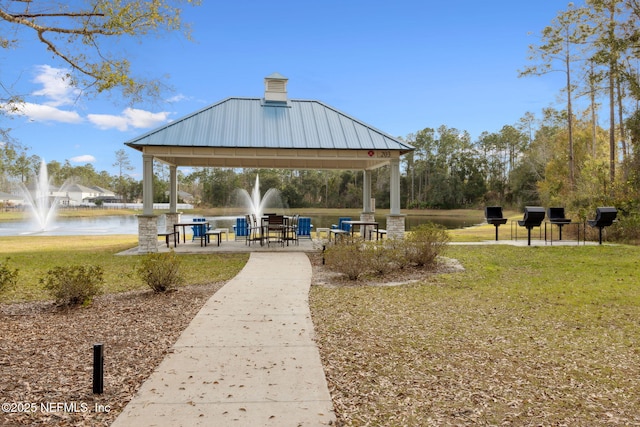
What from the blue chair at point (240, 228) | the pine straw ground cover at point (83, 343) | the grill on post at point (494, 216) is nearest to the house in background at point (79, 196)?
the blue chair at point (240, 228)

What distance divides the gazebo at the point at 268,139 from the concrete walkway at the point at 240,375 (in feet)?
23.0

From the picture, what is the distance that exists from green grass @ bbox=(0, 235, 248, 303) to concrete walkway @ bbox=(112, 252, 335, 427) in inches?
85.3

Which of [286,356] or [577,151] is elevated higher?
[577,151]

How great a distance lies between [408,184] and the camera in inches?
2069

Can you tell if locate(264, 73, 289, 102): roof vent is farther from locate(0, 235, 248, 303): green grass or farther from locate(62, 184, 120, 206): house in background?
locate(62, 184, 120, 206): house in background

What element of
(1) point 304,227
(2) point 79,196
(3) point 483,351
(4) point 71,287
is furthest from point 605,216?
(2) point 79,196

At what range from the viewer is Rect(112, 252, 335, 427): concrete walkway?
284 centimetres

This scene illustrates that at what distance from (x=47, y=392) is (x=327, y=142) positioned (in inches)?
403

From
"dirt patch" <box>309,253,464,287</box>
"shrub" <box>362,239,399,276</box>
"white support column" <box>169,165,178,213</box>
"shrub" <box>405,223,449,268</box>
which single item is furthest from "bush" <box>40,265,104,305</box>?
"white support column" <box>169,165,178,213</box>

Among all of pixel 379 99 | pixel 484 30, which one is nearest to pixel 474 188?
pixel 379 99

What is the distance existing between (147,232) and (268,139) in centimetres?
433

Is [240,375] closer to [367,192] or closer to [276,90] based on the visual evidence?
[276,90]

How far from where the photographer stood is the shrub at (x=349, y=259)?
7984 millimetres

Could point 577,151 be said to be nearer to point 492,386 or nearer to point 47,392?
point 492,386
